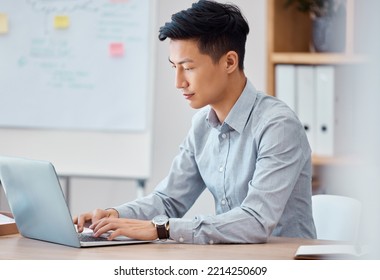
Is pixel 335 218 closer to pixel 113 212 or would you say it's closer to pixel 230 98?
pixel 230 98

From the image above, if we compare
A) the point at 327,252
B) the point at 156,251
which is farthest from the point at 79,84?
the point at 327,252

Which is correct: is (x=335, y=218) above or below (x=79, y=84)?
below

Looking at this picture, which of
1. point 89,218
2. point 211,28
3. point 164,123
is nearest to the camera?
point 89,218

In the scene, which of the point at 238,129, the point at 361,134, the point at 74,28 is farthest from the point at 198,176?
the point at 74,28

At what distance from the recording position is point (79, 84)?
10.1ft

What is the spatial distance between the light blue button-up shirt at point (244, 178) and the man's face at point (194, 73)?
3.0 inches

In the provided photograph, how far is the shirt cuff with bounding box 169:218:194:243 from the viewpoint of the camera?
135cm

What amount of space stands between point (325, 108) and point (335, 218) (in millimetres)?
1166

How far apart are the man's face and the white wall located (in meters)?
1.59

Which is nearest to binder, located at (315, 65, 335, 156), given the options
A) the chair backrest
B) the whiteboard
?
the whiteboard

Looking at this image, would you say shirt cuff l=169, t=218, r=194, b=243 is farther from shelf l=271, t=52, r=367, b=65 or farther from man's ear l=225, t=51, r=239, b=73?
shelf l=271, t=52, r=367, b=65

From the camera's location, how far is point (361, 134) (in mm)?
497

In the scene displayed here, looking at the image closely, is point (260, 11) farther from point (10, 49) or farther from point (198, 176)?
point (198, 176)

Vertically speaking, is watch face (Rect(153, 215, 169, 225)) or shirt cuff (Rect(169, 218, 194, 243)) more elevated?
watch face (Rect(153, 215, 169, 225))
